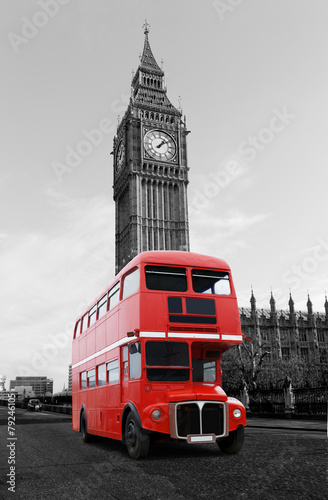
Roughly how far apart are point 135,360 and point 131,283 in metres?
1.64

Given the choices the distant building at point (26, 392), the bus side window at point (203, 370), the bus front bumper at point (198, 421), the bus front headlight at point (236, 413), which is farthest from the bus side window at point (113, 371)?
the distant building at point (26, 392)

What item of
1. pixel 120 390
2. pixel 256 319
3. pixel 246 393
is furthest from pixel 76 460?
pixel 256 319

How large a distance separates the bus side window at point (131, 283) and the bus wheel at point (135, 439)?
2455 millimetres

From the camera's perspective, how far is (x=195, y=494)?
18.7 ft

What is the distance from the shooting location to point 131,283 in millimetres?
9578

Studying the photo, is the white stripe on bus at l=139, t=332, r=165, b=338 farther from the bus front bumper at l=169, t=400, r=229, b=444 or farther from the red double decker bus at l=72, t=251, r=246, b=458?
the bus front bumper at l=169, t=400, r=229, b=444

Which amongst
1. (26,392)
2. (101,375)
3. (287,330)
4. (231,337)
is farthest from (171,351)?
(287,330)

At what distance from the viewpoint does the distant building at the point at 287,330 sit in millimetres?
88062

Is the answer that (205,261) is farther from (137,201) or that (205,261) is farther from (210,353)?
(137,201)

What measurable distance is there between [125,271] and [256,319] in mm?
81626

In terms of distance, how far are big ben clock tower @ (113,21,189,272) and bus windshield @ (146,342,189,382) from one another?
2609 inches

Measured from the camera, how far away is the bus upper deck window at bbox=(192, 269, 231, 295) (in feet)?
30.9

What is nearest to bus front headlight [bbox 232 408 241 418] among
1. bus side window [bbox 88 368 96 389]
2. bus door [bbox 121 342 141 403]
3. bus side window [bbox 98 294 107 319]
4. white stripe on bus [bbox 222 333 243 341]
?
white stripe on bus [bbox 222 333 243 341]

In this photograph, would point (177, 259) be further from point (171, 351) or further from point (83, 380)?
point (83, 380)
